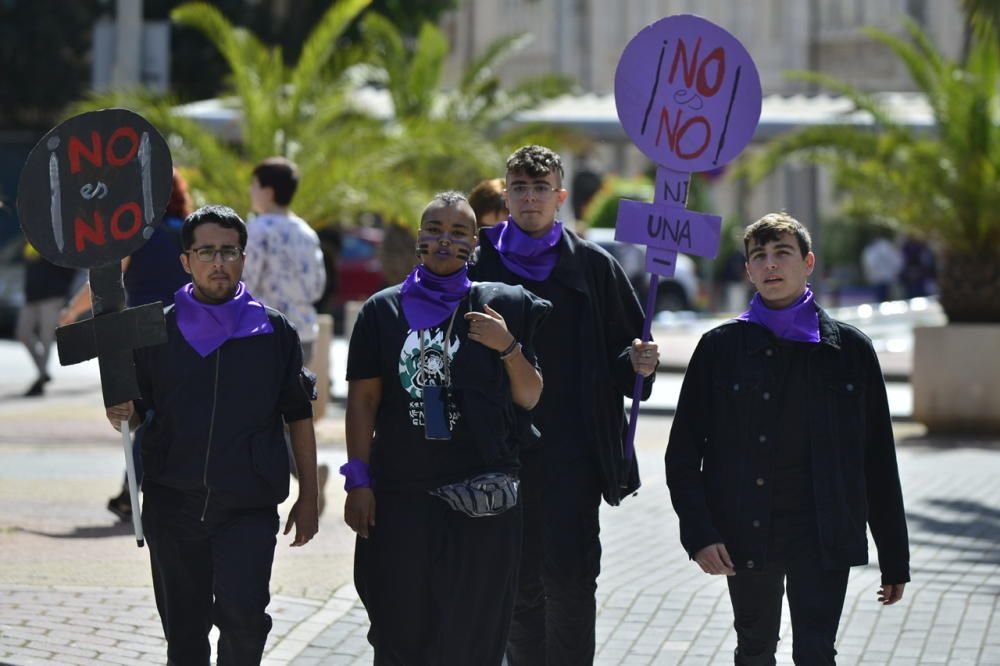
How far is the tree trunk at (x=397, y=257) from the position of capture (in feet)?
34.5

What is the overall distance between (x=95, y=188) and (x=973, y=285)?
10872 millimetres

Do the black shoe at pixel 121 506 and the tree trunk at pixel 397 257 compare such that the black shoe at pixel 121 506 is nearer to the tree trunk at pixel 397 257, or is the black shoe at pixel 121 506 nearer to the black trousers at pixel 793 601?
the tree trunk at pixel 397 257

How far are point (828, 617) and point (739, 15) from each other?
5595 cm

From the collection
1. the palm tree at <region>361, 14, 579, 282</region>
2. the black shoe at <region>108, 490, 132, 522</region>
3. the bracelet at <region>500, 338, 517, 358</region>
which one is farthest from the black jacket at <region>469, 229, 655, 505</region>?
the palm tree at <region>361, 14, 579, 282</region>

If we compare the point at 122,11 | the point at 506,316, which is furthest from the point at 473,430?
the point at 122,11

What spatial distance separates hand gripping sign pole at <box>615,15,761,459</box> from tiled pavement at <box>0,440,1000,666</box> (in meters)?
1.36

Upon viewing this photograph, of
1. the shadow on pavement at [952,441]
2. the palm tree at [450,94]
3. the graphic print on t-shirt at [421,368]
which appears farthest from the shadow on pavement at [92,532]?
the palm tree at [450,94]

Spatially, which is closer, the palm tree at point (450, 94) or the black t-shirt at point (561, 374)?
the black t-shirt at point (561, 374)

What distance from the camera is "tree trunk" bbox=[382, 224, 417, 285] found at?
10.5 m

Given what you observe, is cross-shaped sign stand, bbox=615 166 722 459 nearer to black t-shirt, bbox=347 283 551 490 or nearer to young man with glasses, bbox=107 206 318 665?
black t-shirt, bbox=347 283 551 490

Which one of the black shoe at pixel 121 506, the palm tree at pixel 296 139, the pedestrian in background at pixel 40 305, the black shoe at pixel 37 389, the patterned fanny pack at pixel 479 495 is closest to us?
the patterned fanny pack at pixel 479 495

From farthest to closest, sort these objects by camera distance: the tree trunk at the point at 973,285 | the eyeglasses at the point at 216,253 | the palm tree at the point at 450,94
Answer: the palm tree at the point at 450,94, the tree trunk at the point at 973,285, the eyeglasses at the point at 216,253

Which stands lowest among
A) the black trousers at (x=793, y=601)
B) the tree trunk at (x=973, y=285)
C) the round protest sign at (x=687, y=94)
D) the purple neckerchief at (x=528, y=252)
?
the black trousers at (x=793, y=601)

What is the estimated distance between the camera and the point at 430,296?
506 centimetres
